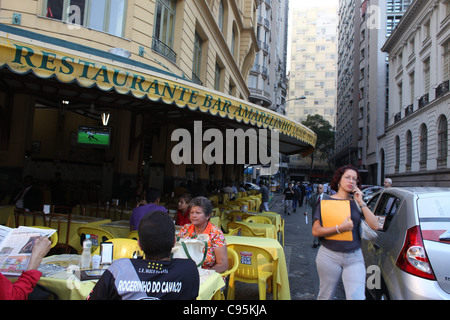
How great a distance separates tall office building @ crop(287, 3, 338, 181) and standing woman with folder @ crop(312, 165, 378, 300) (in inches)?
3236

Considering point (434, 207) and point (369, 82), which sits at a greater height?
point (369, 82)

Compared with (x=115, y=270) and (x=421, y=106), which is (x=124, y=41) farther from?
(x=421, y=106)

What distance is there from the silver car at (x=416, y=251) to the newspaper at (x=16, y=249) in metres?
3.23

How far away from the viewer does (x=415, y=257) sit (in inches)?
118

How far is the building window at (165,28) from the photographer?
10.7m

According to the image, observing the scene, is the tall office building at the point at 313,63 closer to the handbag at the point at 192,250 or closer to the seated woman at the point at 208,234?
the seated woman at the point at 208,234

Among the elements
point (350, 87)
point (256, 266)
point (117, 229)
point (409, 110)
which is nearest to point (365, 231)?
point (256, 266)

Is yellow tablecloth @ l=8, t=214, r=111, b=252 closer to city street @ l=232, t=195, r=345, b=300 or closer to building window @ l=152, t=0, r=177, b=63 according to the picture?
city street @ l=232, t=195, r=345, b=300

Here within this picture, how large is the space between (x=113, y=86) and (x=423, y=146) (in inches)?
1225

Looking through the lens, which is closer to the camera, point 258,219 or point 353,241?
point 353,241

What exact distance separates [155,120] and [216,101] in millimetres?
5976

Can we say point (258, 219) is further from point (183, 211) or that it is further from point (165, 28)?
point (165, 28)

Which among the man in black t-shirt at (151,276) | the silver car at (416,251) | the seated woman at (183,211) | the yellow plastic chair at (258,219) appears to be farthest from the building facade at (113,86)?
the silver car at (416,251)

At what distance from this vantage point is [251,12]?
79.0 feet
